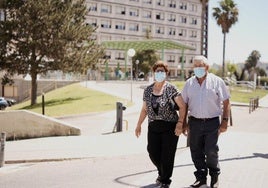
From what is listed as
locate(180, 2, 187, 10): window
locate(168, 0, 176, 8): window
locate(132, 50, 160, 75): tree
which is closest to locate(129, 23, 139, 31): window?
locate(168, 0, 176, 8): window

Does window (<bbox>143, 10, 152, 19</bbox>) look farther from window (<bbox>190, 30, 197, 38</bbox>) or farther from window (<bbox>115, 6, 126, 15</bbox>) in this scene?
window (<bbox>190, 30, 197, 38</bbox>)

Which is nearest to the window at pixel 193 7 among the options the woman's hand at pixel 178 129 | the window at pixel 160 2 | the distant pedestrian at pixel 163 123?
the window at pixel 160 2

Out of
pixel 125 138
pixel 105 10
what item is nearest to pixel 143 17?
pixel 105 10

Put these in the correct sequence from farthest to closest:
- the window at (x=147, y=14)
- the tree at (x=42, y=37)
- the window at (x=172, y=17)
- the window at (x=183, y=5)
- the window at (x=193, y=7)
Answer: the window at (x=193, y=7), the window at (x=183, y=5), the window at (x=172, y=17), the window at (x=147, y=14), the tree at (x=42, y=37)

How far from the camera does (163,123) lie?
5.98 meters

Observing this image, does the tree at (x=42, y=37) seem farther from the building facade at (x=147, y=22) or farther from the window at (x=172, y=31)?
the window at (x=172, y=31)

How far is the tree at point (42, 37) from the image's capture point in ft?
93.4

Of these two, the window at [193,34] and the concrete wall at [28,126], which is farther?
the window at [193,34]

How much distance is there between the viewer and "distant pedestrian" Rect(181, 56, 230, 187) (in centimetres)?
599

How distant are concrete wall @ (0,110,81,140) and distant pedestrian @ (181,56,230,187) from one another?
271 inches

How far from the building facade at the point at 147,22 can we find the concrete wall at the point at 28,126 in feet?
217

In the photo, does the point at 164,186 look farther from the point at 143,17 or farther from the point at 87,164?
the point at 143,17

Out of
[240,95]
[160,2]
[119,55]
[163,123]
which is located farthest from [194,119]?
[160,2]

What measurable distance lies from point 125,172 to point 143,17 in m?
82.5
